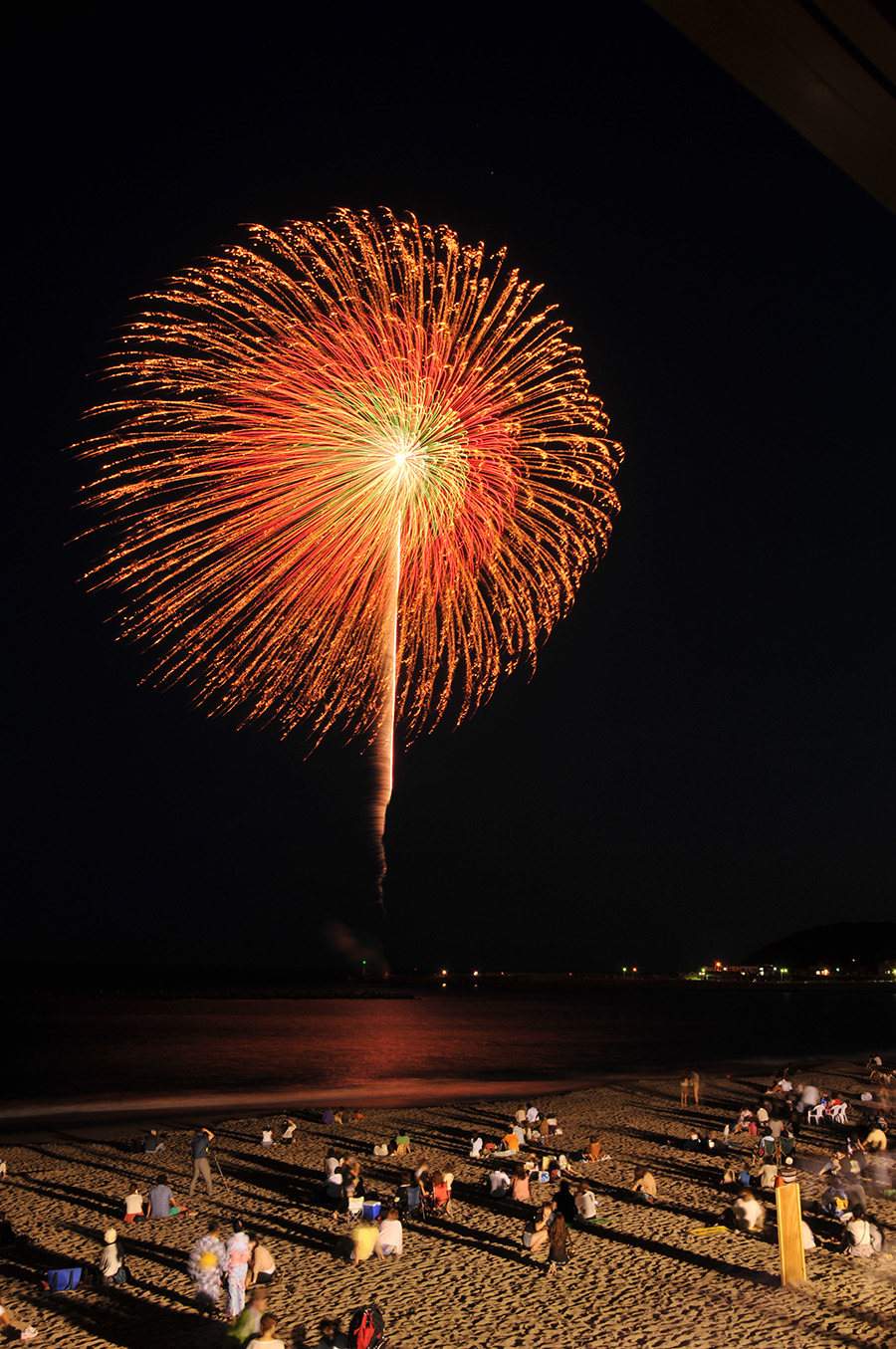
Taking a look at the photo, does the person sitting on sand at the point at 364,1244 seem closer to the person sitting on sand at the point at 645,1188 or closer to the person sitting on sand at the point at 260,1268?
the person sitting on sand at the point at 260,1268

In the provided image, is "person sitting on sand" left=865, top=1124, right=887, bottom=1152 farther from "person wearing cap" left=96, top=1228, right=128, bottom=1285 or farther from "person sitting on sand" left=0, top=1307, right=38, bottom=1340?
"person sitting on sand" left=0, top=1307, right=38, bottom=1340

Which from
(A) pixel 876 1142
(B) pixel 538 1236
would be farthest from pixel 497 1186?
(A) pixel 876 1142

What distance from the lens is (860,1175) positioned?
16172 millimetres

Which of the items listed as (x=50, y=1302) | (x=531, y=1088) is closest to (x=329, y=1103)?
(x=531, y=1088)

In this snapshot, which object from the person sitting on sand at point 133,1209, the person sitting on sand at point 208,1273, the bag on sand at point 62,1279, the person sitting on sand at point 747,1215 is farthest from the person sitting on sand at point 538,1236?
the person sitting on sand at point 133,1209

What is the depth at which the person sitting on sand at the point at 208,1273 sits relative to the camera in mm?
11109

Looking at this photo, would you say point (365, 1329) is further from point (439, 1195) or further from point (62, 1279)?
point (439, 1195)

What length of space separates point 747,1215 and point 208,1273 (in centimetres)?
739

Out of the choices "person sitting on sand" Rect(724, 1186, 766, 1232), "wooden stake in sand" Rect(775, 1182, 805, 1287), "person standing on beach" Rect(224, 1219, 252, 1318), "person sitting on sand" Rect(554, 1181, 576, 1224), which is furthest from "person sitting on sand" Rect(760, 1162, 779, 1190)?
"person standing on beach" Rect(224, 1219, 252, 1318)

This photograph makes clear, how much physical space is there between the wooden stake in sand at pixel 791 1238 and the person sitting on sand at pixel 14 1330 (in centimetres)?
811

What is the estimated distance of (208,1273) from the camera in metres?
11.2

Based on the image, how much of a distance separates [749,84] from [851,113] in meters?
0.27

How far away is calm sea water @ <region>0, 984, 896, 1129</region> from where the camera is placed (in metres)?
33.6

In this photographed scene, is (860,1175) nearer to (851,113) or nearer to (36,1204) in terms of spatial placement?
(36,1204)
